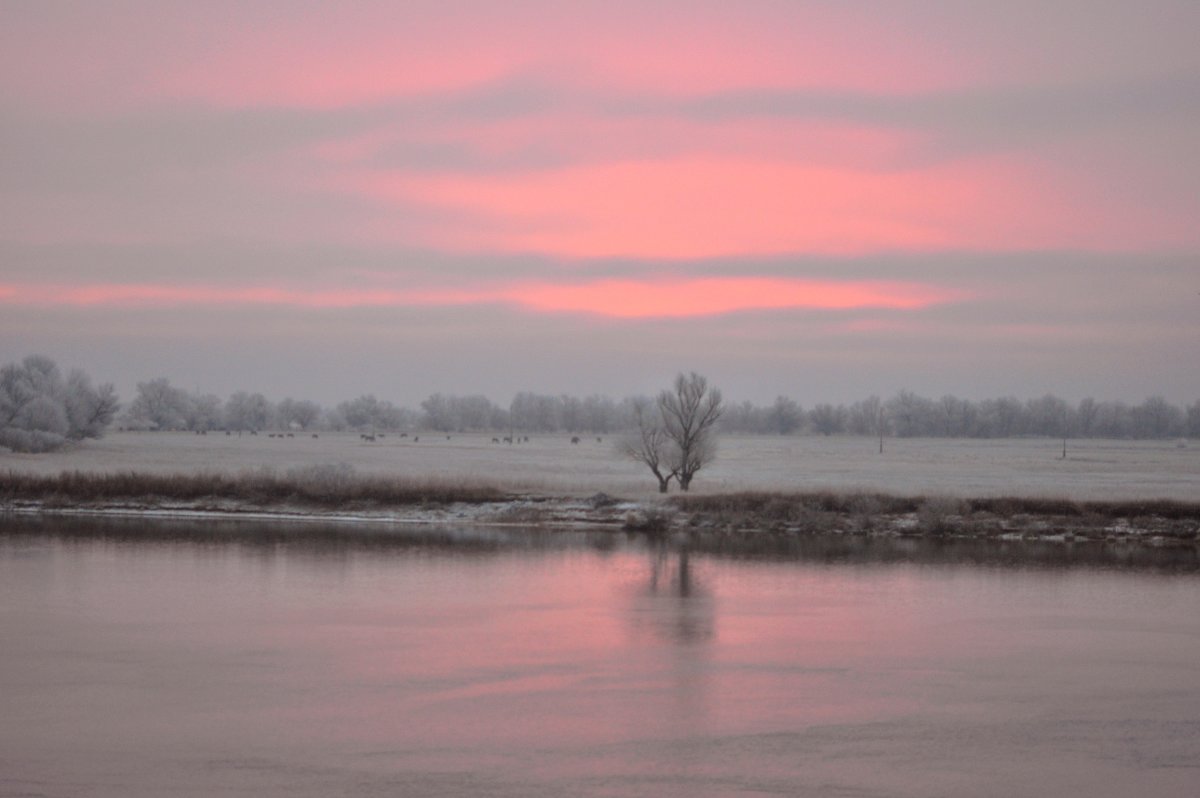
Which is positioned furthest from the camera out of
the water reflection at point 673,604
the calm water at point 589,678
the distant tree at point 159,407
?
the distant tree at point 159,407

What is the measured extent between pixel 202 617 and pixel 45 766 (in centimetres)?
874

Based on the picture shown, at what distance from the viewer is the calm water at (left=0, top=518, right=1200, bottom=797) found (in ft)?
37.5

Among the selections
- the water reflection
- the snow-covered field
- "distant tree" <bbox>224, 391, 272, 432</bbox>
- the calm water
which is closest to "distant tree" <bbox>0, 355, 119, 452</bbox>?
the snow-covered field

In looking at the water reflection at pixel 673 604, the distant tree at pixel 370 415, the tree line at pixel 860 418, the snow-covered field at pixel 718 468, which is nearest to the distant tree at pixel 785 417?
the tree line at pixel 860 418

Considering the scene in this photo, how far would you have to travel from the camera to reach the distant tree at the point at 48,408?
6400 cm

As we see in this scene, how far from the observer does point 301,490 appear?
41.0 meters

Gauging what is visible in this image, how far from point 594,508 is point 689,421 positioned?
241 inches

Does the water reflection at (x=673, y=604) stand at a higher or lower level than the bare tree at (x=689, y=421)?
lower

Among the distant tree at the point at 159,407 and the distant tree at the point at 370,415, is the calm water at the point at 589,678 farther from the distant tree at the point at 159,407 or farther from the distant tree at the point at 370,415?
the distant tree at the point at 370,415

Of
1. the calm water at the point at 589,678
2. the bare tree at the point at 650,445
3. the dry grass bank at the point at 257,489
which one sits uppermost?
the bare tree at the point at 650,445

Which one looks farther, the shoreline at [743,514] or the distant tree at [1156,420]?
the distant tree at [1156,420]

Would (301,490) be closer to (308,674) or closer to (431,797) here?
(308,674)

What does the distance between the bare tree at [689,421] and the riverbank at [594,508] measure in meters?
4.45

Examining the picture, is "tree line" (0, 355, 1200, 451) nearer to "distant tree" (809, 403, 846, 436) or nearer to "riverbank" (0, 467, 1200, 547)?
"distant tree" (809, 403, 846, 436)
